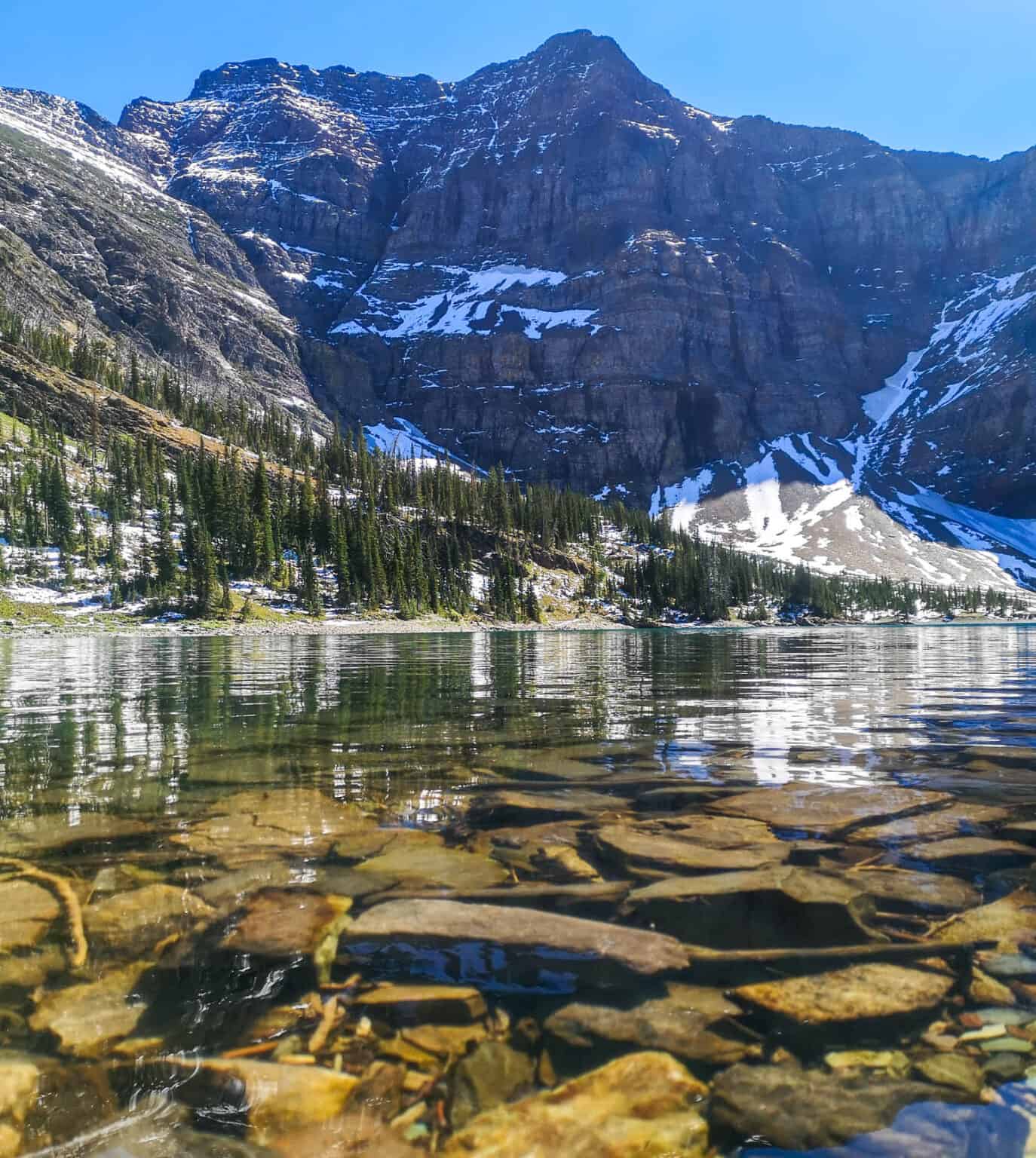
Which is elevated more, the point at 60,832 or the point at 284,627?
the point at 284,627

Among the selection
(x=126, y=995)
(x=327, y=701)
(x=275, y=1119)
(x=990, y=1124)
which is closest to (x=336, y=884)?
(x=126, y=995)

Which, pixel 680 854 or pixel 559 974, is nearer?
pixel 559 974

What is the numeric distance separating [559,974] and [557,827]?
3299mm

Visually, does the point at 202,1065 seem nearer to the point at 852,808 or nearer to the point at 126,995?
the point at 126,995

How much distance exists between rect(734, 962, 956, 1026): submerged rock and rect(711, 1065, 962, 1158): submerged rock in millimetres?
557

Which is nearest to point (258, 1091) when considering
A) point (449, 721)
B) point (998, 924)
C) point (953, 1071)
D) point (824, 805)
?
point (953, 1071)

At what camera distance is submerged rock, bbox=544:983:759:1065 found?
3.90 m

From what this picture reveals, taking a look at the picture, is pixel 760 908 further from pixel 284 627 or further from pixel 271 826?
pixel 284 627

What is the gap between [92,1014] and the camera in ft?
13.9

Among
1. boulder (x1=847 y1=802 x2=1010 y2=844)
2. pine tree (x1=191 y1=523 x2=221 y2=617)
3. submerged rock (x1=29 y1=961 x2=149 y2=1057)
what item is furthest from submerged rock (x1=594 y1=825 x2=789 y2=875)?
pine tree (x1=191 y1=523 x2=221 y2=617)

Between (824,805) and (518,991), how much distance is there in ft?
18.6

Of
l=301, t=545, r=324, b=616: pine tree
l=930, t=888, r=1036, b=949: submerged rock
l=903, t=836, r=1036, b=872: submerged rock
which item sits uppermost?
l=301, t=545, r=324, b=616: pine tree

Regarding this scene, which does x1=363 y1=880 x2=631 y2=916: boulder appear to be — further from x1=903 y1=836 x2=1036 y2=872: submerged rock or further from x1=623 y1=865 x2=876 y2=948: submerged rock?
x1=903 y1=836 x2=1036 y2=872: submerged rock

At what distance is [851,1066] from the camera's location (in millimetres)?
3748
